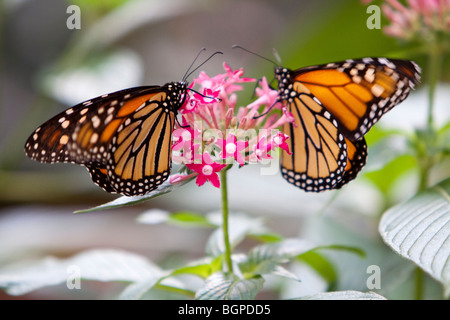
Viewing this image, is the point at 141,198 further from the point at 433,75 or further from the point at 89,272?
the point at 433,75

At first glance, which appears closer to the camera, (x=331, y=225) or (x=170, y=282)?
(x=170, y=282)

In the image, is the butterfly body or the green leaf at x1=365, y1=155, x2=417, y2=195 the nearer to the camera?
the butterfly body

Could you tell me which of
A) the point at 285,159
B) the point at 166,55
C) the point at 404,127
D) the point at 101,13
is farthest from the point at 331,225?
the point at 166,55

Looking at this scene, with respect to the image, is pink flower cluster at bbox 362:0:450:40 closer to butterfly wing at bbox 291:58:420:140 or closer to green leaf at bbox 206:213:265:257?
butterfly wing at bbox 291:58:420:140

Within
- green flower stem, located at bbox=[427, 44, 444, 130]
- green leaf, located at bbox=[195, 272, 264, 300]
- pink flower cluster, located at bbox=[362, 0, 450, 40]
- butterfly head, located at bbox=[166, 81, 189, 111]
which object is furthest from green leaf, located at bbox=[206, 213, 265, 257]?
pink flower cluster, located at bbox=[362, 0, 450, 40]

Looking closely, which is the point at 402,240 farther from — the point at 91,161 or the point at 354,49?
the point at 354,49

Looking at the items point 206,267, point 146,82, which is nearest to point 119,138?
point 206,267
